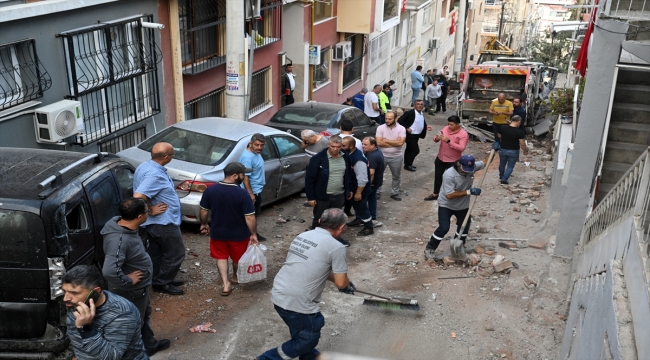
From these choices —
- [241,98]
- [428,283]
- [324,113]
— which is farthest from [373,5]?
[428,283]

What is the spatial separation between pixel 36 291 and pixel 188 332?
5.86 feet

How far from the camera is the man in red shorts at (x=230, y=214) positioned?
674 cm

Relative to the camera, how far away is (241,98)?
437 inches

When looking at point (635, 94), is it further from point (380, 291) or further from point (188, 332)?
point (188, 332)

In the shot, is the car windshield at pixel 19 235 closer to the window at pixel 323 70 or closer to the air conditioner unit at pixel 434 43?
the window at pixel 323 70

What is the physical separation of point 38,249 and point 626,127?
8.84 meters

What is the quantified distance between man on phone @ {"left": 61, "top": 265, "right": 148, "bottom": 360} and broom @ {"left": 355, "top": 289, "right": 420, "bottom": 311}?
3561 millimetres

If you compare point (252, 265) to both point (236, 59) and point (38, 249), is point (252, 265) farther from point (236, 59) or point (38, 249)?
point (236, 59)

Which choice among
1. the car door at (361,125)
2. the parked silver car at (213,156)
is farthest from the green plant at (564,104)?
the parked silver car at (213,156)

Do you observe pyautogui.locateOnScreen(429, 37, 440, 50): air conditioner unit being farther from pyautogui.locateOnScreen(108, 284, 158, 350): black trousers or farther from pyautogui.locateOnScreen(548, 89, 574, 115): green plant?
pyautogui.locateOnScreen(108, 284, 158, 350): black trousers

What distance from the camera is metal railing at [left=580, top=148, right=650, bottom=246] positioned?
15.9ft

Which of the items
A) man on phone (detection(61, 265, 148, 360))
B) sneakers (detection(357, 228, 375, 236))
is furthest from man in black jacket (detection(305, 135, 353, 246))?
man on phone (detection(61, 265, 148, 360))

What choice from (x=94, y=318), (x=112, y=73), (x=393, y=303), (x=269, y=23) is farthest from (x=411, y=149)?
(x=94, y=318)

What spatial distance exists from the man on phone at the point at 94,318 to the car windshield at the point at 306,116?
8.96 m
